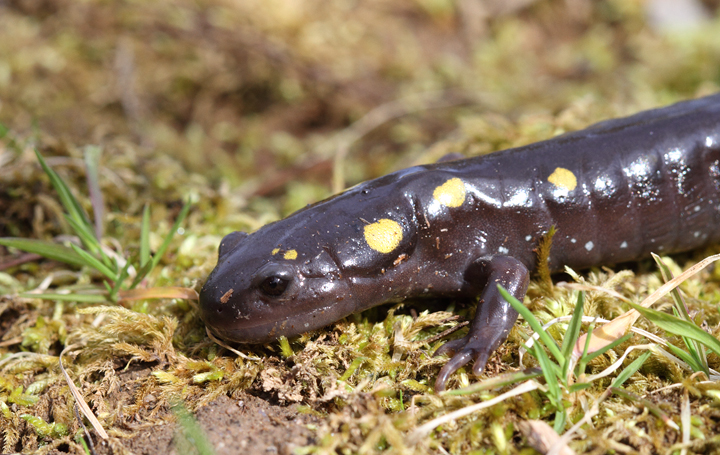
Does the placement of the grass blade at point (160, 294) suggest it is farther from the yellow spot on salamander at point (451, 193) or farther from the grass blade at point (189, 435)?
the yellow spot on salamander at point (451, 193)

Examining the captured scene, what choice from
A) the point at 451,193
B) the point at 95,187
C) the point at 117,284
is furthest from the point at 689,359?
the point at 95,187

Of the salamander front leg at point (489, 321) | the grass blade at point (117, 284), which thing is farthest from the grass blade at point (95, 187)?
the salamander front leg at point (489, 321)

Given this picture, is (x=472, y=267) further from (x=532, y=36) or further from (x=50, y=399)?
(x=532, y=36)

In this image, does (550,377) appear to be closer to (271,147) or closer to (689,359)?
(689,359)

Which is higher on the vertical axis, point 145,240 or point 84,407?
point 145,240

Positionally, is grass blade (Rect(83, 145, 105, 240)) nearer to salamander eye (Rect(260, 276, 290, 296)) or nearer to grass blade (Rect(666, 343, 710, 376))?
salamander eye (Rect(260, 276, 290, 296))

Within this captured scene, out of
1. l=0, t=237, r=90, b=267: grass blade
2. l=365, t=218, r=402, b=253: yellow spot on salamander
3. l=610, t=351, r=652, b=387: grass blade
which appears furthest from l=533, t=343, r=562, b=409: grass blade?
l=0, t=237, r=90, b=267: grass blade
